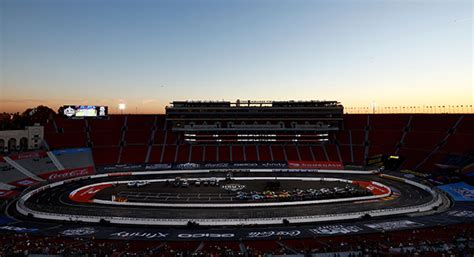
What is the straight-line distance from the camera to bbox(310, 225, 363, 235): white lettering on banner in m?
32.5

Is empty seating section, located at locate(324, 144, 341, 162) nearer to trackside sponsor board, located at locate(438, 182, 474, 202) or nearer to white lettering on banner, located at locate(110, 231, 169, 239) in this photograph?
trackside sponsor board, located at locate(438, 182, 474, 202)

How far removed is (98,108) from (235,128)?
43.4 meters

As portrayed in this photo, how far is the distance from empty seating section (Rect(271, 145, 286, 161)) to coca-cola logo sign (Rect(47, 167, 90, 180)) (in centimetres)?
4675

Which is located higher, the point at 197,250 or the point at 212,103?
the point at 212,103

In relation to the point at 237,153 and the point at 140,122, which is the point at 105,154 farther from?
the point at 237,153

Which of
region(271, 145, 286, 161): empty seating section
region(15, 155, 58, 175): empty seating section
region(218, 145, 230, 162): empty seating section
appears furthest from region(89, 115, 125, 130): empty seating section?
region(271, 145, 286, 161): empty seating section

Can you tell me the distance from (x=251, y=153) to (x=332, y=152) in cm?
2286

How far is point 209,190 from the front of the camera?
54156 millimetres

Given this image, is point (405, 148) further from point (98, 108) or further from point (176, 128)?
point (98, 108)

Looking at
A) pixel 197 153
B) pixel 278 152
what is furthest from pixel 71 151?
pixel 278 152

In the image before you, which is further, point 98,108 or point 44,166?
point 98,108

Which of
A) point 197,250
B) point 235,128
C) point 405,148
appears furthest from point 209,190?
point 405,148

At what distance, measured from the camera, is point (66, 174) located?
204ft

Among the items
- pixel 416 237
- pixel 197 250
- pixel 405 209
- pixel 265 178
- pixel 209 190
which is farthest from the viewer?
pixel 265 178
